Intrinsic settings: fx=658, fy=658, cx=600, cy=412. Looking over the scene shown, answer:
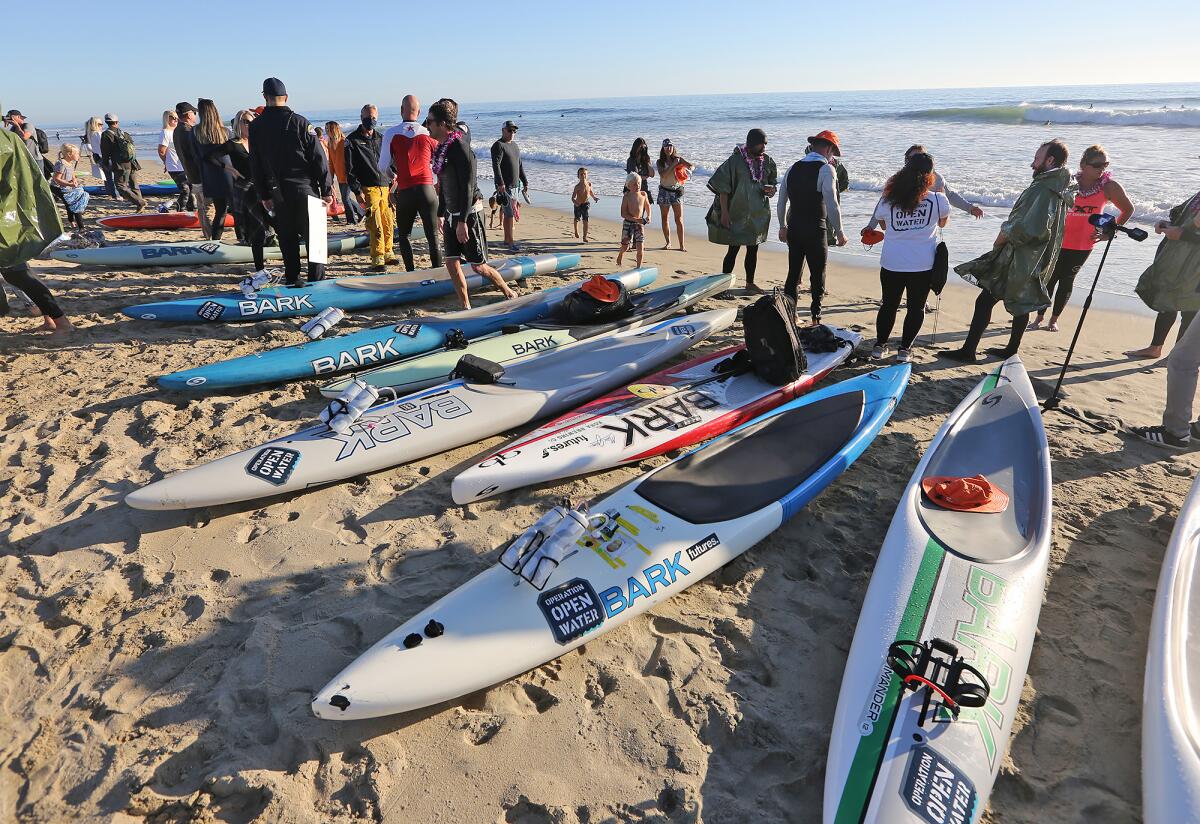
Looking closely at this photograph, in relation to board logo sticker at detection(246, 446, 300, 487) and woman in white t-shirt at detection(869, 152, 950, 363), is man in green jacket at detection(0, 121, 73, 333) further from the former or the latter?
woman in white t-shirt at detection(869, 152, 950, 363)

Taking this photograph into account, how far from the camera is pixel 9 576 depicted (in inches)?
118

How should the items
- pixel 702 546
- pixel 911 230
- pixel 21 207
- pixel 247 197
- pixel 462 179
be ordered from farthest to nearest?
1. pixel 247 197
2. pixel 462 179
3. pixel 911 230
4. pixel 21 207
5. pixel 702 546

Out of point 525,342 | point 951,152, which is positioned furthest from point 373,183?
point 951,152

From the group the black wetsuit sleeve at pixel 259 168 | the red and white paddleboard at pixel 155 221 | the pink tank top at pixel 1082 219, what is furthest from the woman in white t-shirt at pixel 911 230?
the red and white paddleboard at pixel 155 221

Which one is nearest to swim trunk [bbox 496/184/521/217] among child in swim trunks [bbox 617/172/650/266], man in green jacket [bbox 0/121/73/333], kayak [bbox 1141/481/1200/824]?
child in swim trunks [bbox 617/172/650/266]

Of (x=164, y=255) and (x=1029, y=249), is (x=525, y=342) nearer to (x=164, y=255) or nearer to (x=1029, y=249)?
(x=1029, y=249)

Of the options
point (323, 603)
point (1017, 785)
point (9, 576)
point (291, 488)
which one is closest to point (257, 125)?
point (291, 488)

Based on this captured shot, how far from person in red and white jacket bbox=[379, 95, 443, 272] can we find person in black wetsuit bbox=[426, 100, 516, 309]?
62cm

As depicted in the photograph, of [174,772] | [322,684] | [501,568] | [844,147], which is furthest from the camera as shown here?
[844,147]

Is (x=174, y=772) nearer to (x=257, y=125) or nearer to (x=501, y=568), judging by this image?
(x=501, y=568)

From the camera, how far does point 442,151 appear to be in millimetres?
5469

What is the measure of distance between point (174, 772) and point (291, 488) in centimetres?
161

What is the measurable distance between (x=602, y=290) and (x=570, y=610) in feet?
12.1

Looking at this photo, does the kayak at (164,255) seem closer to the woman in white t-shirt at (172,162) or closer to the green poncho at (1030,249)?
the woman in white t-shirt at (172,162)
